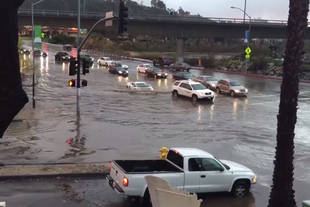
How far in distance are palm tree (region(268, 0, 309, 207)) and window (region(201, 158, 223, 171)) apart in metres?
3.67

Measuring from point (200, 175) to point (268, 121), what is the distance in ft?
58.5

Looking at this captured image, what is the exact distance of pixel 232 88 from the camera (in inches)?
1704

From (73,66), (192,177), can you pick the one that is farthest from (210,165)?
(73,66)

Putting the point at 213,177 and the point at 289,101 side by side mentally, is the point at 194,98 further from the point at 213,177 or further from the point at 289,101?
the point at 289,101

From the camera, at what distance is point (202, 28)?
3369 inches

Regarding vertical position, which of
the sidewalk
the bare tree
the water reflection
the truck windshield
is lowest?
the water reflection

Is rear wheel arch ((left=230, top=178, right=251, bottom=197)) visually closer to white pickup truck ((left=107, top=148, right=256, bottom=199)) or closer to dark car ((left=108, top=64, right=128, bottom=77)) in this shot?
white pickup truck ((left=107, top=148, right=256, bottom=199))

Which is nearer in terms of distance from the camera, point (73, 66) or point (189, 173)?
point (189, 173)

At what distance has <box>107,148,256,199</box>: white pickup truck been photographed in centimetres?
1252

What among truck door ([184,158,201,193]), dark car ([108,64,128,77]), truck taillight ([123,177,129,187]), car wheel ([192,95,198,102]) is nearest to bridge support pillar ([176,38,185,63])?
dark car ([108,64,128,77])

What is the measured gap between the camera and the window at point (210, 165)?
44.1ft

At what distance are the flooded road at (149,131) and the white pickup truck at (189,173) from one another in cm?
52

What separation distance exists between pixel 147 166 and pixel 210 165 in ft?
6.37

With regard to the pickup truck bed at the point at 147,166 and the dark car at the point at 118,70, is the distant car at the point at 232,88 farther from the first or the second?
the pickup truck bed at the point at 147,166
